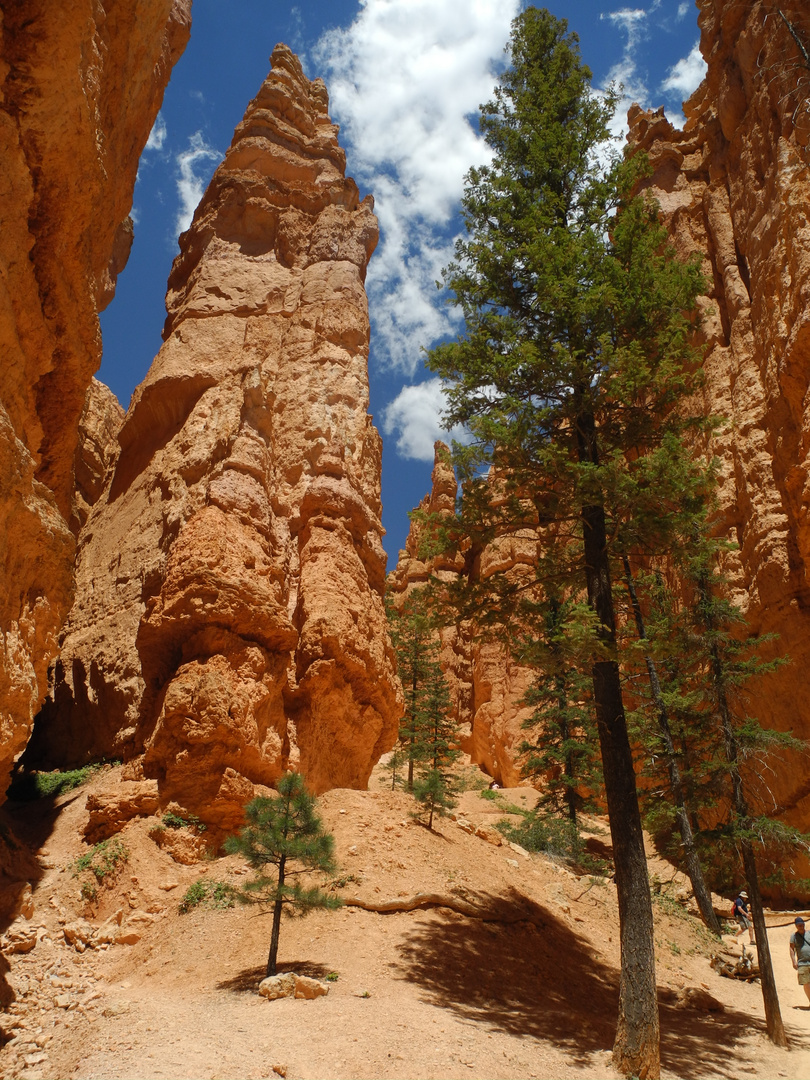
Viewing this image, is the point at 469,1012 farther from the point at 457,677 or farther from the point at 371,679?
the point at 457,677

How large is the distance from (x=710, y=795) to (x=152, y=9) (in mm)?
18422

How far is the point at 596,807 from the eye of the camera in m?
22.3

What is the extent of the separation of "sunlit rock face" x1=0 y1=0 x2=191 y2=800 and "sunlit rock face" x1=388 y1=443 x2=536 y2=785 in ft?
67.7

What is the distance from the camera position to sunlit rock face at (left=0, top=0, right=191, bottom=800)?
6.45 meters

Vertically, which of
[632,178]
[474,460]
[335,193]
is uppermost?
[335,193]

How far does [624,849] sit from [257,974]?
5078mm

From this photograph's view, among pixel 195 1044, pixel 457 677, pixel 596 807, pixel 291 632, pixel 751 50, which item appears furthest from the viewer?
pixel 457 677

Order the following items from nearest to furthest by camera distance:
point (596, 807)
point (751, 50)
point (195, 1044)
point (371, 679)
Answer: point (195, 1044) → point (371, 679) → point (596, 807) → point (751, 50)

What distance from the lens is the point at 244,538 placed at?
46.9 ft

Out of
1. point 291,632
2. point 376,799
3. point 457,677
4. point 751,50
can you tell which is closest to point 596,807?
point 376,799

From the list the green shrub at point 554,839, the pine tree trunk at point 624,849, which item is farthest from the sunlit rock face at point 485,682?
the pine tree trunk at point 624,849

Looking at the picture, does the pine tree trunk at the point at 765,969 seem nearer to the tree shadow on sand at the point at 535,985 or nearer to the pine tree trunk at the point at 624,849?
the tree shadow on sand at the point at 535,985

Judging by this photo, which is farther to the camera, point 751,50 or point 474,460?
point 751,50

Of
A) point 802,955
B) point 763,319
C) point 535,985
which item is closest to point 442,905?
point 535,985
